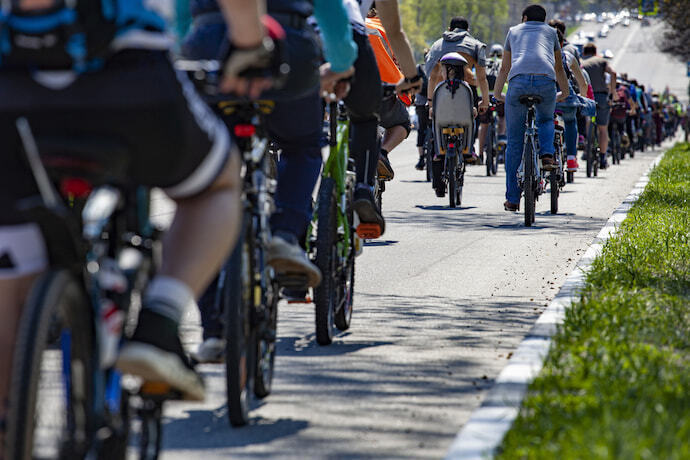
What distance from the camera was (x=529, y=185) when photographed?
39.3 ft

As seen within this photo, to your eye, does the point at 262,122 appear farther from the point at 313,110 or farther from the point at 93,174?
the point at 93,174

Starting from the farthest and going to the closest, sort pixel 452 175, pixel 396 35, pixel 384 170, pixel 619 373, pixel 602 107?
pixel 602 107
pixel 452 175
pixel 384 170
pixel 396 35
pixel 619 373

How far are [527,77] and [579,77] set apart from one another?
2.87m

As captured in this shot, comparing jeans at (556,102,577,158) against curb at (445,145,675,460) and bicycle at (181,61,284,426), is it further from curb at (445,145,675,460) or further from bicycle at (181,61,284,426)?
bicycle at (181,61,284,426)

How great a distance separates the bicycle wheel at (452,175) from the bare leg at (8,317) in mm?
11034

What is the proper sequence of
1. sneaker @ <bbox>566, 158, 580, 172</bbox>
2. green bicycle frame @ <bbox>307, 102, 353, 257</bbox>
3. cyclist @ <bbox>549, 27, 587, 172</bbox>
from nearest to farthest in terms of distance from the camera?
green bicycle frame @ <bbox>307, 102, 353, 257</bbox> → cyclist @ <bbox>549, 27, 587, 172</bbox> → sneaker @ <bbox>566, 158, 580, 172</bbox>

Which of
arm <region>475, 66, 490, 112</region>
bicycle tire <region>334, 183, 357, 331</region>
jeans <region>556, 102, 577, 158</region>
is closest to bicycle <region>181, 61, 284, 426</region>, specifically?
bicycle tire <region>334, 183, 357, 331</region>

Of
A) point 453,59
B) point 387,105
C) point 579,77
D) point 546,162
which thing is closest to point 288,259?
point 387,105

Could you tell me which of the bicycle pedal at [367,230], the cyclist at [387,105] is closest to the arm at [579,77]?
the cyclist at [387,105]

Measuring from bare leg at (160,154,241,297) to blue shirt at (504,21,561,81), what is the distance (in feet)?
30.1

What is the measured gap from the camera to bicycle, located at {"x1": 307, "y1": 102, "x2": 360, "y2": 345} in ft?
19.1

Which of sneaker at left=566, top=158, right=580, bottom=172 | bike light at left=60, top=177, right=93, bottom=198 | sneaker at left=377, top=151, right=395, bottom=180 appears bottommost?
sneaker at left=566, top=158, right=580, bottom=172

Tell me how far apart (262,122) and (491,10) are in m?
93.5

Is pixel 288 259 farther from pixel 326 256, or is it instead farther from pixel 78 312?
pixel 78 312
